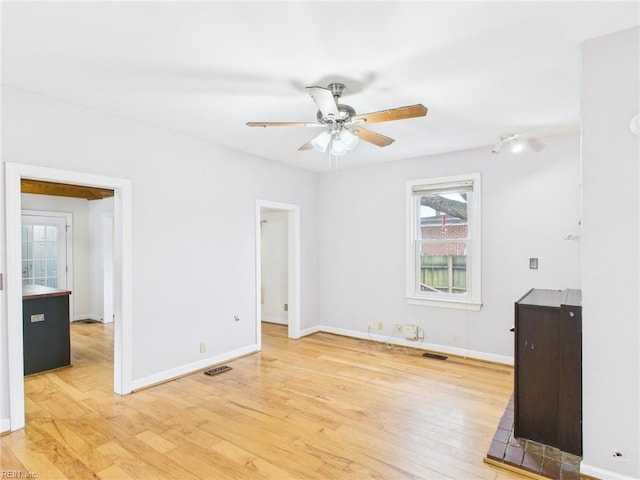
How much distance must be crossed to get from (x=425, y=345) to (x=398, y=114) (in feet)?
10.9

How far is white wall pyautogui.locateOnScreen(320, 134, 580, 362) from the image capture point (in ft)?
12.7

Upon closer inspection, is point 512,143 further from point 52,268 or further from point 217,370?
point 52,268

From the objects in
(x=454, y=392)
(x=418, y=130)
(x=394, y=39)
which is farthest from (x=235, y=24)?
(x=454, y=392)

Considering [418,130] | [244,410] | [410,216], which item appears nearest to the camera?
[244,410]

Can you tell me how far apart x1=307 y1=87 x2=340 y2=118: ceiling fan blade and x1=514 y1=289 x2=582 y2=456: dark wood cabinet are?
1.90 meters

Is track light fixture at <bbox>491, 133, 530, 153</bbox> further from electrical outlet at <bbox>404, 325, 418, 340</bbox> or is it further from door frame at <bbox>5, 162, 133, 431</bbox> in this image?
door frame at <bbox>5, 162, 133, 431</bbox>

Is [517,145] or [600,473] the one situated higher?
[517,145]

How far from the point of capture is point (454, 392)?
3344 mm

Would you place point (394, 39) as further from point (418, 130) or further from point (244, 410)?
point (244, 410)

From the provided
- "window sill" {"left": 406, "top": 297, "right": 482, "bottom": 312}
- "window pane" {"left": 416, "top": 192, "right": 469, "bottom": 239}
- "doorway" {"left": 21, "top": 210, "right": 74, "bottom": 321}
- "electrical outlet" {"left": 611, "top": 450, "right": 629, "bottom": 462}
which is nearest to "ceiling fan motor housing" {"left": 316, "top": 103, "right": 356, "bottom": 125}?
"window pane" {"left": 416, "top": 192, "right": 469, "bottom": 239}

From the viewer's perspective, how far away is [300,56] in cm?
222

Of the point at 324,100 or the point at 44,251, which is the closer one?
the point at 324,100

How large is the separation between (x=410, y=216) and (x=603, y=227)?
111 inches

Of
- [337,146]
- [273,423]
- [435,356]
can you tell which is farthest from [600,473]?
[337,146]
